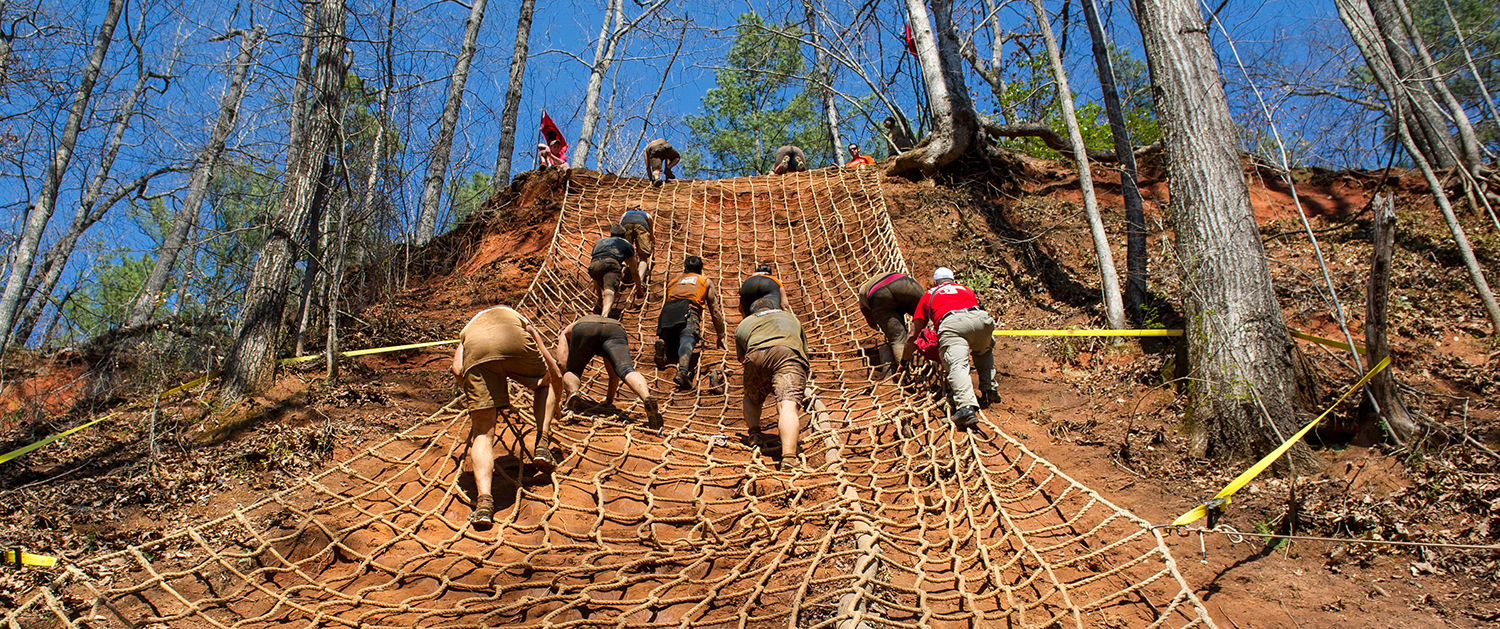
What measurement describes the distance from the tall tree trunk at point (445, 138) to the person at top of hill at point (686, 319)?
18.1 ft

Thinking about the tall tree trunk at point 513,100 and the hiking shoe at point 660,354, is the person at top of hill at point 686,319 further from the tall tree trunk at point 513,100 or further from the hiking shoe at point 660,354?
the tall tree trunk at point 513,100

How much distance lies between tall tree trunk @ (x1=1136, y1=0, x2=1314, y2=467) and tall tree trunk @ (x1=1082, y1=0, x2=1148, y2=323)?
1373mm

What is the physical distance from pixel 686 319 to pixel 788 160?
6.24m

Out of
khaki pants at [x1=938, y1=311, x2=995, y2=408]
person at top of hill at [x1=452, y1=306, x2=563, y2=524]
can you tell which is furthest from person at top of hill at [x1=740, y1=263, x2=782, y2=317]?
person at top of hill at [x1=452, y1=306, x2=563, y2=524]

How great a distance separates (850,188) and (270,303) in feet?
22.0

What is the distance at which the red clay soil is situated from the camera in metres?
3.40

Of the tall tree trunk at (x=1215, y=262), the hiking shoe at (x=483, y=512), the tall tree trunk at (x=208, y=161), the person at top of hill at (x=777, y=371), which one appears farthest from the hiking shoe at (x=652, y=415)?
the tall tree trunk at (x=208, y=161)

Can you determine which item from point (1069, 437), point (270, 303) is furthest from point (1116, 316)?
point (270, 303)

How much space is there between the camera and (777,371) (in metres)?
4.78

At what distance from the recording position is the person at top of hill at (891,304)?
5.90 meters

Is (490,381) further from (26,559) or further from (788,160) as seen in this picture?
(788,160)

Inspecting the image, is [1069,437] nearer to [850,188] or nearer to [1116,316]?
[1116,316]

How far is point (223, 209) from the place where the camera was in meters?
13.6

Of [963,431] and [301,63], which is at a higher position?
[301,63]
